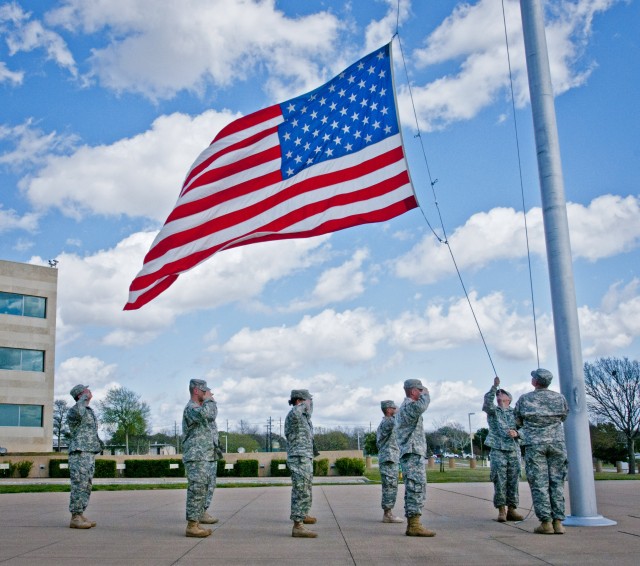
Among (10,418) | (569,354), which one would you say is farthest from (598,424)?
(569,354)

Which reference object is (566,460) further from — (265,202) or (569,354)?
(265,202)

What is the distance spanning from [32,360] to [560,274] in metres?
41.4

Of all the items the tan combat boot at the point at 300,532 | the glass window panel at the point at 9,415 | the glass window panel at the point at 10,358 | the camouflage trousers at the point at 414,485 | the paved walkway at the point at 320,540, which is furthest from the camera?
the glass window panel at the point at 10,358

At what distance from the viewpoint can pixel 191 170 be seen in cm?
1153

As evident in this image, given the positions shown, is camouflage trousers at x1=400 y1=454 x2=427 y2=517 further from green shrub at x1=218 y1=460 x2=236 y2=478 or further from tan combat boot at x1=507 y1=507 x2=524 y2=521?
green shrub at x1=218 y1=460 x2=236 y2=478

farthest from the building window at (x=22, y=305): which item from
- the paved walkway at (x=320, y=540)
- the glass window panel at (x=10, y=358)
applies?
the paved walkway at (x=320, y=540)

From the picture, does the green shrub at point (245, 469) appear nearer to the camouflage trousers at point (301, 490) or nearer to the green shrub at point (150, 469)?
the green shrub at point (150, 469)

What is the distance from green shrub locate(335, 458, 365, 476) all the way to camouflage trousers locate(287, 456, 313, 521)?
23083 mm

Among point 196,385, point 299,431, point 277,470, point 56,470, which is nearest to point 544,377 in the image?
point 299,431

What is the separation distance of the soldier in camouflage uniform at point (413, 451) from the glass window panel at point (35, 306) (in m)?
40.6

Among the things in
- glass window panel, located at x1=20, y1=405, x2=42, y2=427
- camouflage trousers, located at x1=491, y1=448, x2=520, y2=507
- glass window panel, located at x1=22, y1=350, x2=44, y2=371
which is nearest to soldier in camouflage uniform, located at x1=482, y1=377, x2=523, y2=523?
camouflage trousers, located at x1=491, y1=448, x2=520, y2=507

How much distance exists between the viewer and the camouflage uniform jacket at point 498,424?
10.1 metres

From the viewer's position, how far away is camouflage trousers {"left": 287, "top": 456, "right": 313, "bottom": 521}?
8664mm

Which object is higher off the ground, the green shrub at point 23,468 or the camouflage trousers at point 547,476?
the camouflage trousers at point 547,476
